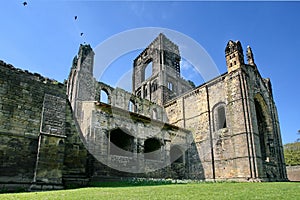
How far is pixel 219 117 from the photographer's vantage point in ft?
63.0

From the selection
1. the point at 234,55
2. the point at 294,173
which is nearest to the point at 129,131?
the point at 234,55

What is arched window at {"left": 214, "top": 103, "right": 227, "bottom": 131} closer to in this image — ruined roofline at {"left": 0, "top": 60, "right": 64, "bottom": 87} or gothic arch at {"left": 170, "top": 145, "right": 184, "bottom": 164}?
gothic arch at {"left": 170, "top": 145, "right": 184, "bottom": 164}

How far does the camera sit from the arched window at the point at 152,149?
1759cm

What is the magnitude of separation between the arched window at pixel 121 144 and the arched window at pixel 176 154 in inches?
186

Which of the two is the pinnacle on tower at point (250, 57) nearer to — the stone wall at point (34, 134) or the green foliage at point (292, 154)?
the green foliage at point (292, 154)

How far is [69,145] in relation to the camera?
1103 centimetres

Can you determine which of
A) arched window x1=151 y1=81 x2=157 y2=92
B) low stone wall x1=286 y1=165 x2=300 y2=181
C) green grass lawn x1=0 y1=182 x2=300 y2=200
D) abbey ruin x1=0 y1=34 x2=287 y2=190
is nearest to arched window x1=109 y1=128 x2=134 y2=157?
abbey ruin x1=0 y1=34 x2=287 y2=190

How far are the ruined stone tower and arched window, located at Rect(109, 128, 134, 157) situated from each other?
493 inches

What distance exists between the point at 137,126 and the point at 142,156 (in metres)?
2.15

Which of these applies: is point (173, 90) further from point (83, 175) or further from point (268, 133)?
point (83, 175)

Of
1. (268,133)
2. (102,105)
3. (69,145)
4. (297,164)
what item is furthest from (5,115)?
(297,164)

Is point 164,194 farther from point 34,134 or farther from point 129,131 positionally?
point 129,131

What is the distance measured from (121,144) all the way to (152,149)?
305cm

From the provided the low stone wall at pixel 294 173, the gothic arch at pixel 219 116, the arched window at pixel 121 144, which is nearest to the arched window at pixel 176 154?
the gothic arch at pixel 219 116
